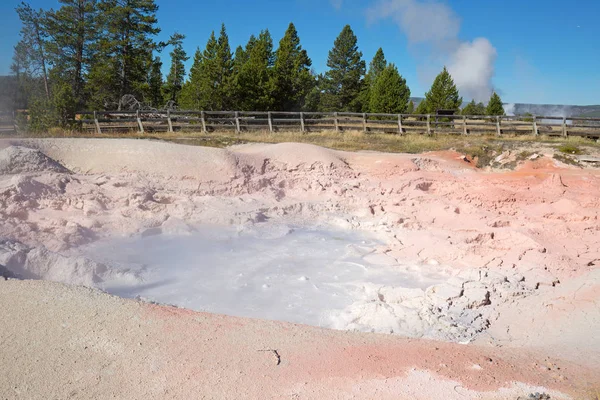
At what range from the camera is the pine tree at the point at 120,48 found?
27062 millimetres

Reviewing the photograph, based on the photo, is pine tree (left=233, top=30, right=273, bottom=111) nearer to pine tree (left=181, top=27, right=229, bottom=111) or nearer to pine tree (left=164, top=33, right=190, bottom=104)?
pine tree (left=181, top=27, right=229, bottom=111)

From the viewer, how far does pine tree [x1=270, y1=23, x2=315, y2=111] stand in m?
34.4

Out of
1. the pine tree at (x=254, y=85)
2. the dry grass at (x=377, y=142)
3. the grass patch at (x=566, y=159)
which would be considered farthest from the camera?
the pine tree at (x=254, y=85)

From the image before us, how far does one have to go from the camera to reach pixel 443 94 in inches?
1463

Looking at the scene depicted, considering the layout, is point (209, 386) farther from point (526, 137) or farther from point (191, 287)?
point (526, 137)

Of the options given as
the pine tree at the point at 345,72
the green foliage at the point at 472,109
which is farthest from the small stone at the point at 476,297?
the green foliage at the point at 472,109

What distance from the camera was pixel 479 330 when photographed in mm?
5781

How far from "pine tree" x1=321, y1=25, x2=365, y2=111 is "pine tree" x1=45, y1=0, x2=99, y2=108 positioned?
22.3 meters

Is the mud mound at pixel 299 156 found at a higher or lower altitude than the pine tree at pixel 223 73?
lower

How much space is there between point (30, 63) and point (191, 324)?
2714 cm

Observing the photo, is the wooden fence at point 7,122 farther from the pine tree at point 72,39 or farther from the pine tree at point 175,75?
the pine tree at point 175,75

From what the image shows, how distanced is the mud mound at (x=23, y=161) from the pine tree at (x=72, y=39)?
57.8 feet

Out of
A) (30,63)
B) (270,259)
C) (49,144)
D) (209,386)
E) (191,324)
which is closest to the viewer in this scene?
(209,386)

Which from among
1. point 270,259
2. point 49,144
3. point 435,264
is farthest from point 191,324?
point 49,144
